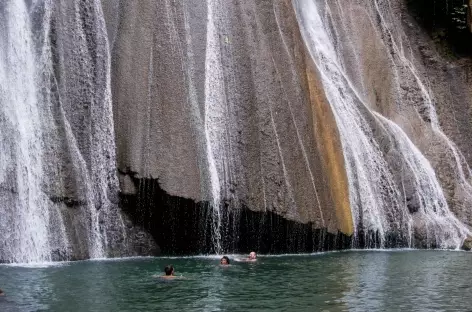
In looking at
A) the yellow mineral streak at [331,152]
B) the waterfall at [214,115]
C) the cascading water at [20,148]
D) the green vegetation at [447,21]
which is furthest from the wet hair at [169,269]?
the green vegetation at [447,21]

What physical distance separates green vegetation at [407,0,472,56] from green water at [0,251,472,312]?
15.0 metres

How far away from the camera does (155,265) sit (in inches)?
731

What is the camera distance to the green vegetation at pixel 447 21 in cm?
3253

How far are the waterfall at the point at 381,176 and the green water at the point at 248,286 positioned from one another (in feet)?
13.3

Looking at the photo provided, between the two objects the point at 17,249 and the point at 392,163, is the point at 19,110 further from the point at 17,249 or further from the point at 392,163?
the point at 392,163


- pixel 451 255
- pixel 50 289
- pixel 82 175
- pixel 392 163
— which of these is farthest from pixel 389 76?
pixel 50 289

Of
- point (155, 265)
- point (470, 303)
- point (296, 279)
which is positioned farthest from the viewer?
point (155, 265)

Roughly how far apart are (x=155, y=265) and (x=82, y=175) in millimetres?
3702

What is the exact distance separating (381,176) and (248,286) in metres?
11.0

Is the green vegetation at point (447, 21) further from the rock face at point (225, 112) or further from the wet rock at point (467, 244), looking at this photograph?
the wet rock at point (467, 244)

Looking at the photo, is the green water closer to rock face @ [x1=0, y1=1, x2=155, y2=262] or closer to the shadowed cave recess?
rock face @ [x1=0, y1=1, x2=155, y2=262]

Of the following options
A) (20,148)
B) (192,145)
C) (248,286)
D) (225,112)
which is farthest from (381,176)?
(20,148)

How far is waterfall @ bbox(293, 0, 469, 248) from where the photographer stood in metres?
24.3

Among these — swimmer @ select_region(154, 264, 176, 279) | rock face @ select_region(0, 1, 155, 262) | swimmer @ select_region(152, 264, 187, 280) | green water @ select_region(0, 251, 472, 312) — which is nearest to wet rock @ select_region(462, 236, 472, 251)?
green water @ select_region(0, 251, 472, 312)
